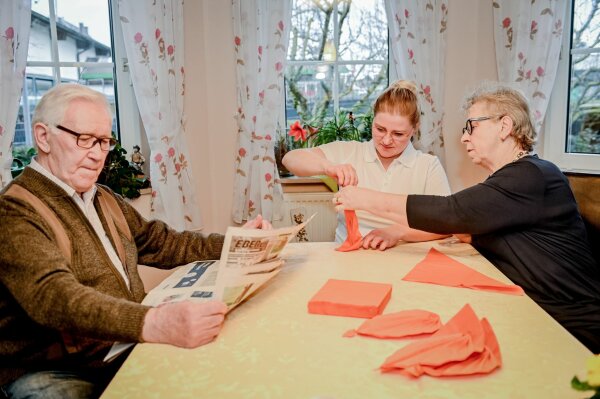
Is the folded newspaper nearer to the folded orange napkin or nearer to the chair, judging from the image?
the folded orange napkin

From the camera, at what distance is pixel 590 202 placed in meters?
1.80

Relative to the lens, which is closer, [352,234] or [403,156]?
[352,234]

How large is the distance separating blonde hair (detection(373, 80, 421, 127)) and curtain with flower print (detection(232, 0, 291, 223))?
1.29 meters

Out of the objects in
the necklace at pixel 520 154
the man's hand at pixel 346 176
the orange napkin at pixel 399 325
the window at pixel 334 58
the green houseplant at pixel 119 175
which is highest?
the window at pixel 334 58

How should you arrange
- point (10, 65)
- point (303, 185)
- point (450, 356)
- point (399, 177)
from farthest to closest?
point (303, 185) → point (10, 65) → point (399, 177) → point (450, 356)

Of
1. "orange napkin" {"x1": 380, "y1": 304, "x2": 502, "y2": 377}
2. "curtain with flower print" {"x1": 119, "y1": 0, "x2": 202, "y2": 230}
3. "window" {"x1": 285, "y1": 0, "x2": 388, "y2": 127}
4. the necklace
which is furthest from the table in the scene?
"window" {"x1": 285, "y1": 0, "x2": 388, "y2": 127}

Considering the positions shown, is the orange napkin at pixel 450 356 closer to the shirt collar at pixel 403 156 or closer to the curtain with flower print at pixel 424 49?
the shirt collar at pixel 403 156

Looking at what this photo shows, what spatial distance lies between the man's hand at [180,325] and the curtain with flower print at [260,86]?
7.15 ft

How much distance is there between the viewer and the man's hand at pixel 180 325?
1.00 m

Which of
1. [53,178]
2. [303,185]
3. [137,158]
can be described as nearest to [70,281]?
[53,178]

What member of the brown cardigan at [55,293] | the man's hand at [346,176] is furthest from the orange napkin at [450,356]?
the man's hand at [346,176]

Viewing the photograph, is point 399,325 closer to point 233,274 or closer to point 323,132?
point 233,274

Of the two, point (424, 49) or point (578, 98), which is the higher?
point (424, 49)

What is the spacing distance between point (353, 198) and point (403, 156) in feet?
1.71
